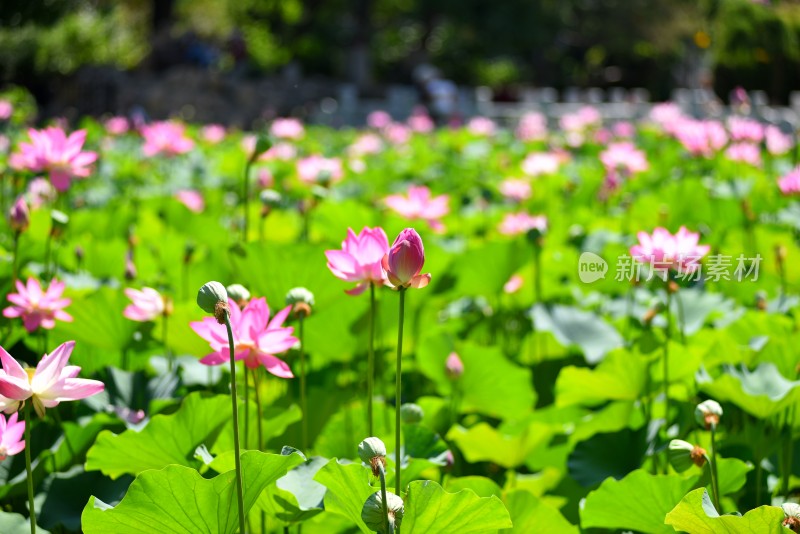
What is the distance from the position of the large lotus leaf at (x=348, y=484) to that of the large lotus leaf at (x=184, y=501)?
27 mm

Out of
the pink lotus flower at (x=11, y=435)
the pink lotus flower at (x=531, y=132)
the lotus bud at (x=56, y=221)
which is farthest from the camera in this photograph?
the pink lotus flower at (x=531, y=132)

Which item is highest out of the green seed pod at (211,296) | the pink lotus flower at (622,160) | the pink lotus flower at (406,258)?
the pink lotus flower at (406,258)

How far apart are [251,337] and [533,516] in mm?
282

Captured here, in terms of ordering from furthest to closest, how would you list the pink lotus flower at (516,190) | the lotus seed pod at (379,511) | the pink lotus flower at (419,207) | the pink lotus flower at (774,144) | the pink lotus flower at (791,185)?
the pink lotus flower at (774,144) → the pink lotus flower at (516,190) → the pink lotus flower at (791,185) → the pink lotus flower at (419,207) → the lotus seed pod at (379,511)

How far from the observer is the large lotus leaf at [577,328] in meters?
1.27

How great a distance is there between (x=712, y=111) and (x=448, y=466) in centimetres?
785

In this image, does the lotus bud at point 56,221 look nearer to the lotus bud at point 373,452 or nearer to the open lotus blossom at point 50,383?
the open lotus blossom at point 50,383

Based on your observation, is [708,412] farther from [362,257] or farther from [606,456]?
[362,257]

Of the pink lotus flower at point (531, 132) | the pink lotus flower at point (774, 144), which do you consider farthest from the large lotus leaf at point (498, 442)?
the pink lotus flower at point (531, 132)

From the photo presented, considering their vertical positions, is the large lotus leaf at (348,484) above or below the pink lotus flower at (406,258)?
below

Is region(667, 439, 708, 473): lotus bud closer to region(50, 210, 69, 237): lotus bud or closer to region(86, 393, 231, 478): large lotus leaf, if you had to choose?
region(86, 393, 231, 478): large lotus leaf

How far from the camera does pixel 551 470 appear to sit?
1.01 metres

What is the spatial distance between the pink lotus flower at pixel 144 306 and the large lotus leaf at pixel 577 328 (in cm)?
50

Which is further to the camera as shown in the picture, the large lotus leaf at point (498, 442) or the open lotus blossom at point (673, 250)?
the open lotus blossom at point (673, 250)
